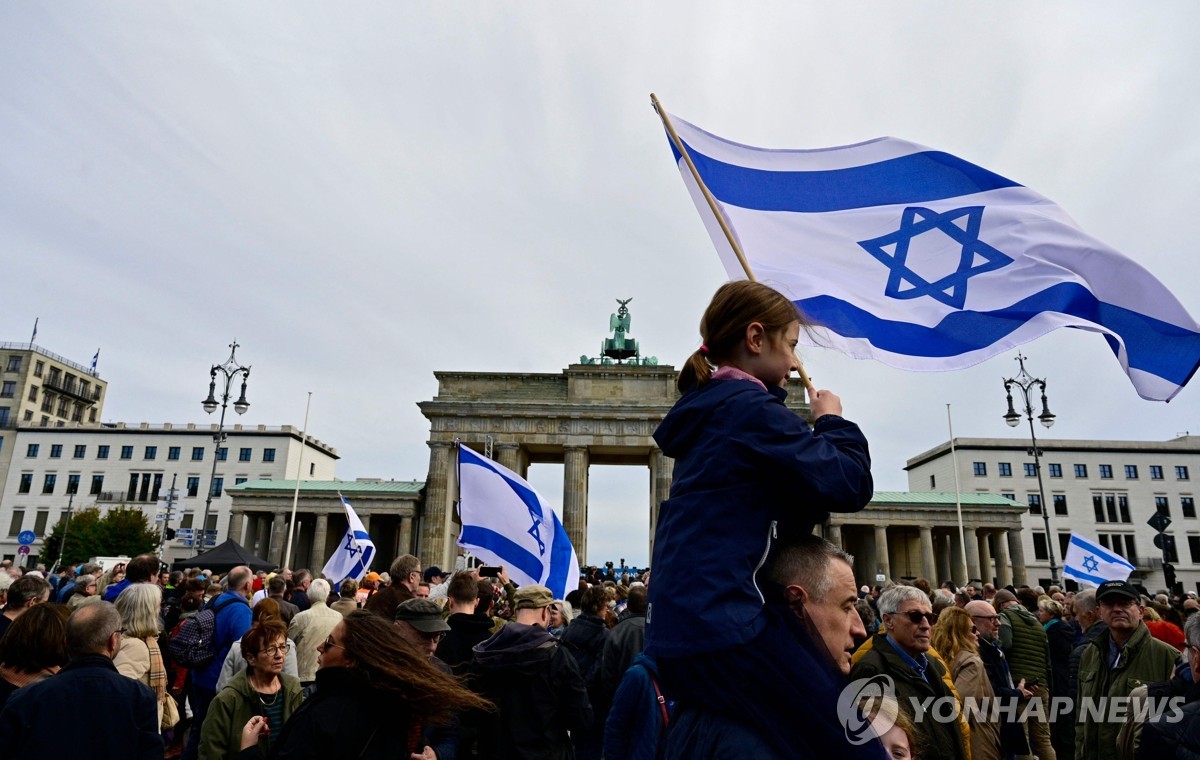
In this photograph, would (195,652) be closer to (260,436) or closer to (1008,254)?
(1008,254)

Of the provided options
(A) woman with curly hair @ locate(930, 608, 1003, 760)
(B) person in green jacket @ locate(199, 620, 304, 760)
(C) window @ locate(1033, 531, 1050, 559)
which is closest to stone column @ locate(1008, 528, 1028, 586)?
(C) window @ locate(1033, 531, 1050, 559)

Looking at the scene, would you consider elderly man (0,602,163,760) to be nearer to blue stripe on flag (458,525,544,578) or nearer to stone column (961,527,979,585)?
blue stripe on flag (458,525,544,578)

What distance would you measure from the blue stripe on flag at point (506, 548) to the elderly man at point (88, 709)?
7.23m

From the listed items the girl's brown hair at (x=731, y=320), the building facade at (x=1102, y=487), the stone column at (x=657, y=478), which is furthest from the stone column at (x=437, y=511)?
the building facade at (x=1102, y=487)

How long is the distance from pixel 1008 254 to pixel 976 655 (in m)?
3.47

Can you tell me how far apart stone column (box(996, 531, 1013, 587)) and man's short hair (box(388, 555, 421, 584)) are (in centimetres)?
6028

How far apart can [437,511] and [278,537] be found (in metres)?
14.8

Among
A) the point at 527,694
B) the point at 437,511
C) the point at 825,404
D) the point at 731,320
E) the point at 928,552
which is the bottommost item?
the point at 527,694

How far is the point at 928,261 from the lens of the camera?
15.5ft

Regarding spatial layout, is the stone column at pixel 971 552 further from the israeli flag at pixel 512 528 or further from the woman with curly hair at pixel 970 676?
the woman with curly hair at pixel 970 676

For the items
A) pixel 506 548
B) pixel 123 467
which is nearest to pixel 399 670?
pixel 506 548

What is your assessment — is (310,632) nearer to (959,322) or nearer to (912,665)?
(912,665)

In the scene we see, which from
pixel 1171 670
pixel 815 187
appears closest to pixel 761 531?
pixel 815 187

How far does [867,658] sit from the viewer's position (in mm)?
4812
